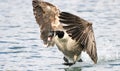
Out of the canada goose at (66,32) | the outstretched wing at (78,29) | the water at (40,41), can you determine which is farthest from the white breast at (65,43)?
the outstretched wing at (78,29)

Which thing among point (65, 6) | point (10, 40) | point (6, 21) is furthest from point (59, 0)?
point (10, 40)

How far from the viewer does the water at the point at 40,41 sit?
42.7 feet

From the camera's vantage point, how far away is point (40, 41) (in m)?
16.1

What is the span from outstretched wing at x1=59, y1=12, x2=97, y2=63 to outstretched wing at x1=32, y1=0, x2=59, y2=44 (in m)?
1.51

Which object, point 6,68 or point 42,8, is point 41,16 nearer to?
point 42,8

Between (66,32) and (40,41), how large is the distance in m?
5.22

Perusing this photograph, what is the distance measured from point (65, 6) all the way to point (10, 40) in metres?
6.71

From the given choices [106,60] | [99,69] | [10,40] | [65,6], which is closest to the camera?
[99,69]

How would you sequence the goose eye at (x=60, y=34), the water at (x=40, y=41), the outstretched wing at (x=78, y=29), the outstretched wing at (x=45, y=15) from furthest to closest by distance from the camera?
the water at (x=40, y=41), the outstretched wing at (x=45, y=15), the goose eye at (x=60, y=34), the outstretched wing at (x=78, y=29)

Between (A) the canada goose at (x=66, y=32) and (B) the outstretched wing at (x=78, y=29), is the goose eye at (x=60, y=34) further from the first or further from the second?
(B) the outstretched wing at (x=78, y=29)

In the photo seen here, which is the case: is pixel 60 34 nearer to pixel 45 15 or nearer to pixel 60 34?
pixel 60 34

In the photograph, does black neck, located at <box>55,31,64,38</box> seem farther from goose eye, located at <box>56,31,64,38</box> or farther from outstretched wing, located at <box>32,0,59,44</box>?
outstretched wing, located at <box>32,0,59,44</box>

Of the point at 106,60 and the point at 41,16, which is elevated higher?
the point at 41,16

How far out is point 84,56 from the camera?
558 inches
